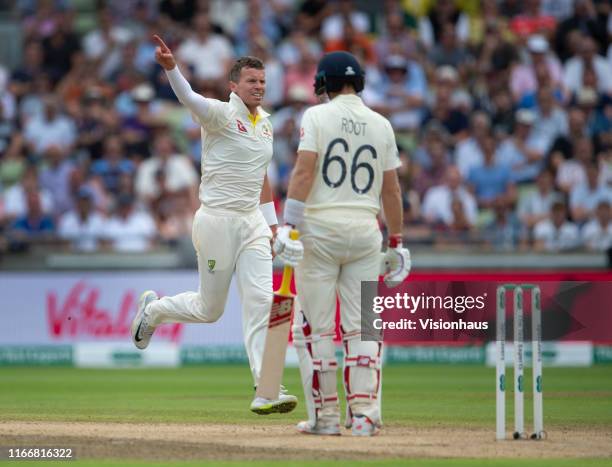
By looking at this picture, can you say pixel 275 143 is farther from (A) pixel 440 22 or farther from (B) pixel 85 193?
(A) pixel 440 22

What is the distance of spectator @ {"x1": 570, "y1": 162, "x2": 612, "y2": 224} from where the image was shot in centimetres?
1634

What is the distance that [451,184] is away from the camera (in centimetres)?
1647

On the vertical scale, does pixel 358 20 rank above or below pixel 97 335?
above

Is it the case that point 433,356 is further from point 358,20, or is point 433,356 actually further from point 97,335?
point 358,20

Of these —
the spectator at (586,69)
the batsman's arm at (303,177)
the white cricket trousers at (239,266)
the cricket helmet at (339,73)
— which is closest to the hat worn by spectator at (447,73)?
the spectator at (586,69)

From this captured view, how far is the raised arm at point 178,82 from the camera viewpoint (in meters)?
8.59

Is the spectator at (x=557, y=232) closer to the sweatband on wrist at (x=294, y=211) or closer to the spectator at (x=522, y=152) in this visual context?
the spectator at (x=522, y=152)

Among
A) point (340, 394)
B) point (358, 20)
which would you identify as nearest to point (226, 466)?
point (340, 394)

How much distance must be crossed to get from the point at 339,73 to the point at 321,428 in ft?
7.21

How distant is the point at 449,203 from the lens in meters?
16.5

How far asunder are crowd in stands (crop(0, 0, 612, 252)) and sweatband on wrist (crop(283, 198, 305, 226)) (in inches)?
313

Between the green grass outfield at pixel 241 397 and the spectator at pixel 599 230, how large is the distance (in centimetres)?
151

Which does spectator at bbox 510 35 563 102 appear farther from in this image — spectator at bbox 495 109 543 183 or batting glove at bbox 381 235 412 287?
batting glove at bbox 381 235 412 287

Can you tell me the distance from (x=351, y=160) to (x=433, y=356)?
810cm
